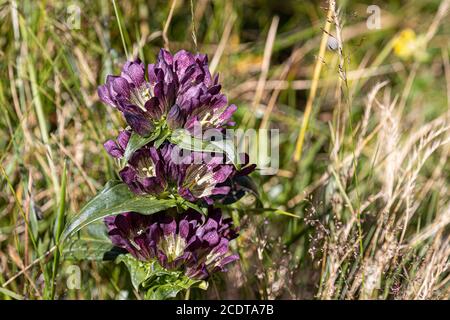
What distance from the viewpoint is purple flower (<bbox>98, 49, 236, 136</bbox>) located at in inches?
42.9

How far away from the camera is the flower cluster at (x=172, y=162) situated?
1.10 meters

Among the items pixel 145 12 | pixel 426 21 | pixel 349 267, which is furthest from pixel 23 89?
pixel 426 21

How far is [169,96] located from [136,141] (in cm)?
10

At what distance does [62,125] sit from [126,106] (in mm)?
687

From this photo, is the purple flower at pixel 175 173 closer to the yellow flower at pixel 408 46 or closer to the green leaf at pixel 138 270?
the green leaf at pixel 138 270

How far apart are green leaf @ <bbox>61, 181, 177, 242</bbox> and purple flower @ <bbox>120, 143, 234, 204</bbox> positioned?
19 mm

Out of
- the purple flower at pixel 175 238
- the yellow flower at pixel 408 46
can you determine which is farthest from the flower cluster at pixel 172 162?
the yellow flower at pixel 408 46

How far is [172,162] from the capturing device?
3.67ft

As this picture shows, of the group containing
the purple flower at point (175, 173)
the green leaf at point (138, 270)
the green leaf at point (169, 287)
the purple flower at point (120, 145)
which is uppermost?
the purple flower at point (120, 145)

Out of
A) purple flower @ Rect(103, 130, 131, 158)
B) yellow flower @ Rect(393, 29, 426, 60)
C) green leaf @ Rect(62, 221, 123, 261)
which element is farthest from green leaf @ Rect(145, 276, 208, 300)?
yellow flower @ Rect(393, 29, 426, 60)

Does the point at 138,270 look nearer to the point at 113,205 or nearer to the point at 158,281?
the point at 158,281

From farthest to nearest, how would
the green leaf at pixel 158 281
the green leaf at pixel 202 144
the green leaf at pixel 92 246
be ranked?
1. the green leaf at pixel 92 246
2. the green leaf at pixel 158 281
3. the green leaf at pixel 202 144

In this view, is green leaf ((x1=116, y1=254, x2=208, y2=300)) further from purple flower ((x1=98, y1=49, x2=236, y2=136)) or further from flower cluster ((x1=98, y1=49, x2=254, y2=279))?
purple flower ((x1=98, y1=49, x2=236, y2=136))
